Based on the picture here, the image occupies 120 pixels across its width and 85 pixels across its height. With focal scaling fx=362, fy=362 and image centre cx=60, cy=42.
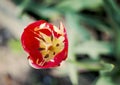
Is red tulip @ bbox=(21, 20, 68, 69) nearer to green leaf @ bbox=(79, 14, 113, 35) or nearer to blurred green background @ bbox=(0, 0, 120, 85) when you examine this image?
blurred green background @ bbox=(0, 0, 120, 85)

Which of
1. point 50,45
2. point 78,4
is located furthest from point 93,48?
point 50,45

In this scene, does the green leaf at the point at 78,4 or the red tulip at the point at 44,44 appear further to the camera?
the green leaf at the point at 78,4

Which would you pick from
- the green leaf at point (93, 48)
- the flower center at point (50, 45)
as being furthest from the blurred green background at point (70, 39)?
the flower center at point (50, 45)

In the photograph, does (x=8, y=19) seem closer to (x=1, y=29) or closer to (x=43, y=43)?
(x=1, y=29)

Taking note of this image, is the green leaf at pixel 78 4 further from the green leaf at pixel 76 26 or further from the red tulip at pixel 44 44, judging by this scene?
the red tulip at pixel 44 44

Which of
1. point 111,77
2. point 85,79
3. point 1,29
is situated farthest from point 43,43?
point 1,29

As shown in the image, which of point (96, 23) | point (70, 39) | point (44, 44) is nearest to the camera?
point (44, 44)

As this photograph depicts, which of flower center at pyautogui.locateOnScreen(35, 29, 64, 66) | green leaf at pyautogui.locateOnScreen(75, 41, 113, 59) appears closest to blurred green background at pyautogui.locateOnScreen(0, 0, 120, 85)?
green leaf at pyautogui.locateOnScreen(75, 41, 113, 59)

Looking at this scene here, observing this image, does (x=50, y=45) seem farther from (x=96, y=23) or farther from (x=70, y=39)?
(x=96, y=23)
